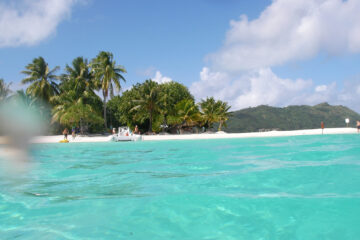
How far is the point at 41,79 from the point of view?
3338 centimetres

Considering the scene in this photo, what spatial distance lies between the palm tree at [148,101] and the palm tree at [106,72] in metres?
3.34

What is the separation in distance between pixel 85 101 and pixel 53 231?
30558 mm

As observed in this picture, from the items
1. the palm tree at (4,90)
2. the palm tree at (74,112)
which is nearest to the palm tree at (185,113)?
the palm tree at (74,112)

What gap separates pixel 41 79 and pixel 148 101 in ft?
41.5

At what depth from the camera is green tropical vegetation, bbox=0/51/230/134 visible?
1257 inches

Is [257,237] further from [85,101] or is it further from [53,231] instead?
[85,101]

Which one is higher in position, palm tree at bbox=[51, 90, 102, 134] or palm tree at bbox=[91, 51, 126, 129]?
palm tree at bbox=[91, 51, 126, 129]

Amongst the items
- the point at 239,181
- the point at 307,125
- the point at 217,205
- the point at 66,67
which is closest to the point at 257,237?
the point at 217,205

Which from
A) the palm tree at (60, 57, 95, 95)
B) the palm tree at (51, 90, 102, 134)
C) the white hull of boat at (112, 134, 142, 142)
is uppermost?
the palm tree at (60, 57, 95, 95)

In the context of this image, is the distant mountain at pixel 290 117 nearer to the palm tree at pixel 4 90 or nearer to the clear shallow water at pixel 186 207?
the palm tree at pixel 4 90

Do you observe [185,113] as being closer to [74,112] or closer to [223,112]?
[223,112]

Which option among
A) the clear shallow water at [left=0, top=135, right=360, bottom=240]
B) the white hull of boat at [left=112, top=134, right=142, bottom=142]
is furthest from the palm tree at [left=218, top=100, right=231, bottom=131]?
the clear shallow water at [left=0, top=135, right=360, bottom=240]

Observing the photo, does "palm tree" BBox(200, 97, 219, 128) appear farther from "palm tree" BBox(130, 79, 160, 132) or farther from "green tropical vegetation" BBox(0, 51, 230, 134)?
"palm tree" BBox(130, 79, 160, 132)

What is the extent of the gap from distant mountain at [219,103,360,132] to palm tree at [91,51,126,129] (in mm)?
31582
